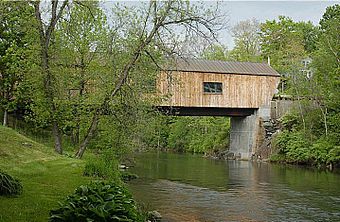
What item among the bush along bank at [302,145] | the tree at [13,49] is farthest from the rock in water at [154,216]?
the bush along bank at [302,145]

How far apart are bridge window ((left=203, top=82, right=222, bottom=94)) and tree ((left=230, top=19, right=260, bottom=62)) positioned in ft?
70.8

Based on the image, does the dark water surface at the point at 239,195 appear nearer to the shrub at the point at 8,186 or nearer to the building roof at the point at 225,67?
the shrub at the point at 8,186

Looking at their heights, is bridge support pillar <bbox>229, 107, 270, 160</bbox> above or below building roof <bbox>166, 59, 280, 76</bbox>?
below

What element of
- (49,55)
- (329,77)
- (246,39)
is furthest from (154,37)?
(246,39)

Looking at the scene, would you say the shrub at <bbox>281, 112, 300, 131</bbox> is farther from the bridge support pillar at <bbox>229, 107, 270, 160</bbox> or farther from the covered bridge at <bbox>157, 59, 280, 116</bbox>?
the covered bridge at <bbox>157, 59, 280, 116</bbox>

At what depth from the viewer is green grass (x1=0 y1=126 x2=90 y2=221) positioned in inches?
325

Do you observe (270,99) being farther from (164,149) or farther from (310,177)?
(164,149)

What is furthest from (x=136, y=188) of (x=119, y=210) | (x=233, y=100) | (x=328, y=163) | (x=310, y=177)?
(x=233, y=100)

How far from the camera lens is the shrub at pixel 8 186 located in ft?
30.2

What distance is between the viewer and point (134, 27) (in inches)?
901

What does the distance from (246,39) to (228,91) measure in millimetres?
24486

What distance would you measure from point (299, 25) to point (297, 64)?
29904mm

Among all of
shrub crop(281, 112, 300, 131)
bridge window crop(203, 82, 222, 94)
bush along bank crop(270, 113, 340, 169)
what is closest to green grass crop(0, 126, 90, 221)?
bridge window crop(203, 82, 222, 94)

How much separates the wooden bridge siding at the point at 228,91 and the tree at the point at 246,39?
19.6 metres
